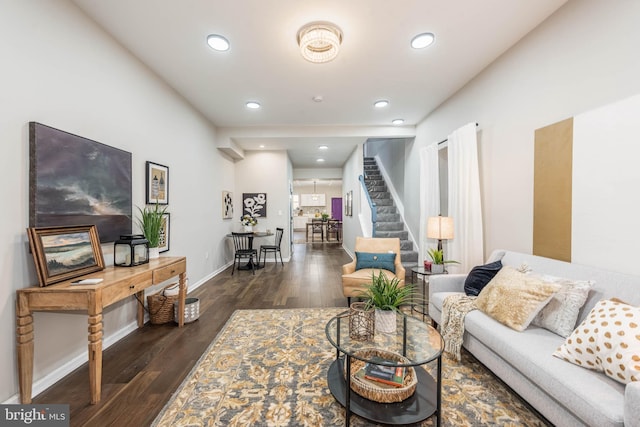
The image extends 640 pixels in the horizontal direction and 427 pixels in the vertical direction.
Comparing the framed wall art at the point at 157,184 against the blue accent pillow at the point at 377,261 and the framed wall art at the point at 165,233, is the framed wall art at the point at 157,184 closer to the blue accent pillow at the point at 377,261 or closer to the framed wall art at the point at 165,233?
the framed wall art at the point at 165,233

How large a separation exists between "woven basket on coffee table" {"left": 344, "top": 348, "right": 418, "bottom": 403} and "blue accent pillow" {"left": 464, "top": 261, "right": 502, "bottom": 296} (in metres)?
1.16

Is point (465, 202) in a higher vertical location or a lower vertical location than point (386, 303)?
higher

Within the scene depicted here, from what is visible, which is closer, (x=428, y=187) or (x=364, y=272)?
(x=364, y=272)

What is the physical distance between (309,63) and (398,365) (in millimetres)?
2926

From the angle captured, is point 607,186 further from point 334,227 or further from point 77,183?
point 334,227

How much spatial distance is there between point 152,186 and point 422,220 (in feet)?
13.1

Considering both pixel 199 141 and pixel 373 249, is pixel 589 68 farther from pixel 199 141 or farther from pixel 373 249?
pixel 199 141

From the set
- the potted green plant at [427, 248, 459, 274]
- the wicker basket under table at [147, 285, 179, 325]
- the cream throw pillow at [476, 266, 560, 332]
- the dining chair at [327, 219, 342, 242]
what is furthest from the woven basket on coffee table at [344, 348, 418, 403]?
the dining chair at [327, 219, 342, 242]

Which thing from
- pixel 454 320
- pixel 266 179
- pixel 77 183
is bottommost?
pixel 454 320

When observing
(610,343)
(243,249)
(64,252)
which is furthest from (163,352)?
(243,249)

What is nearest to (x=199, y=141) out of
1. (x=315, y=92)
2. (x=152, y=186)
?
(x=152, y=186)

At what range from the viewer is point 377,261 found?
3.48m

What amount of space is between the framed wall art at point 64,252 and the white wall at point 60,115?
124mm

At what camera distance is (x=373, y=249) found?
3.67m
